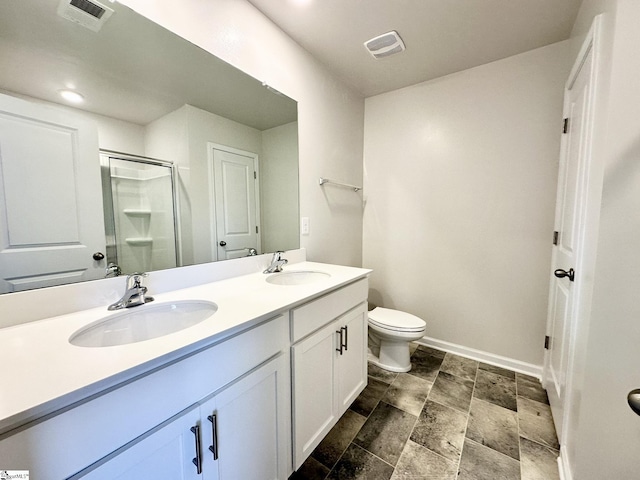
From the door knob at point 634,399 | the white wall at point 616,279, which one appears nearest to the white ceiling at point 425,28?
the white wall at point 616,279

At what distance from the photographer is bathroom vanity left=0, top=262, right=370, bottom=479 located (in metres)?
0.51

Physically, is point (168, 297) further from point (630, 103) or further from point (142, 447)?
point (630, 103)

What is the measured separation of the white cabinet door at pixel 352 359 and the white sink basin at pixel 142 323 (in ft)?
2.36

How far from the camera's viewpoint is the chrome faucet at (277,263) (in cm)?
156

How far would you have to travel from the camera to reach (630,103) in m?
0.86

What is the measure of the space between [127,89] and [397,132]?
6.75 feet

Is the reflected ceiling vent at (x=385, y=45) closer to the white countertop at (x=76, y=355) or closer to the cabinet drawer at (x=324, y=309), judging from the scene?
the cabinet drawer at (x=324, y=309)

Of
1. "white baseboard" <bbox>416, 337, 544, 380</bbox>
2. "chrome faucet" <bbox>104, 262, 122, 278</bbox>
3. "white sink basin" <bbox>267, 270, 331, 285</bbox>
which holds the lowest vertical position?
"white baseboard" <bbox>416, 337, 544, 380</bbox>

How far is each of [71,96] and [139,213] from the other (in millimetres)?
457

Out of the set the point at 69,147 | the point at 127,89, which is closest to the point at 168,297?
the point at 69,147

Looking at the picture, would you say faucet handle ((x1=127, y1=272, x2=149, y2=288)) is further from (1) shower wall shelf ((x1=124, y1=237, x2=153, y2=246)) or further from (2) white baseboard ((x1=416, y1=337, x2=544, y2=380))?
(2) white baseboard ((x1=416, y1=337, x2=544, y2=380))

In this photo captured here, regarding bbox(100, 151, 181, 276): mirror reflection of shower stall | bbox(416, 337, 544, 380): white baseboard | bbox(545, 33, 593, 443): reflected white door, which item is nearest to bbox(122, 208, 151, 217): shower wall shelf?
bbox(100, 151, 181, 276): mirror reflection of shower stall

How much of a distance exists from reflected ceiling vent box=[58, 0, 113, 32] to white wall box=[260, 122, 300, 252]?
0.81m

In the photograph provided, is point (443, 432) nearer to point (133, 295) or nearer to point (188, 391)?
point (188, 391)
